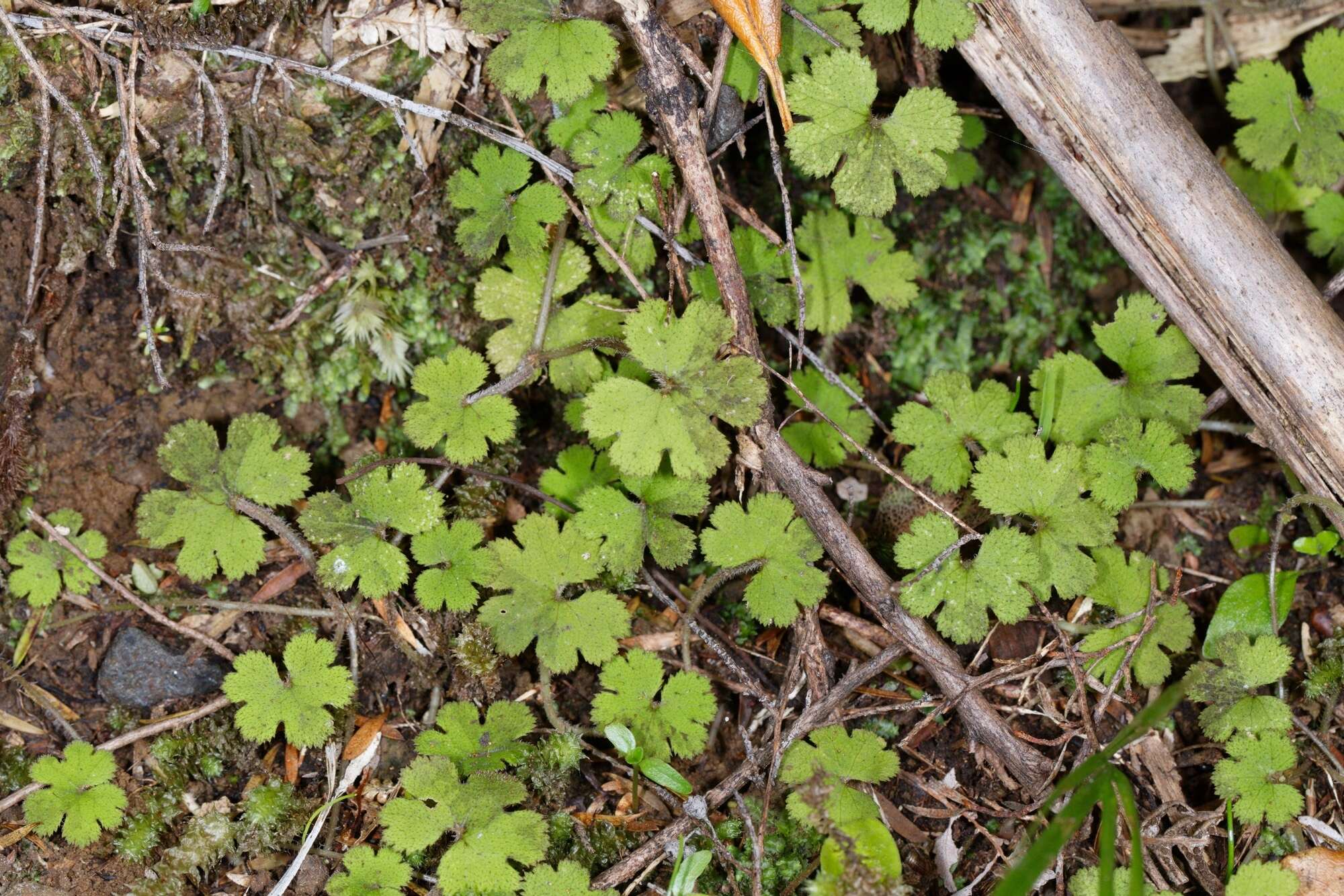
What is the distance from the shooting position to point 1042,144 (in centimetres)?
296

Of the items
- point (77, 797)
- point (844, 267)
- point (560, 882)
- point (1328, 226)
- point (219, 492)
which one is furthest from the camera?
point (1328, 226)

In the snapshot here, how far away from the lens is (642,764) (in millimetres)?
2811

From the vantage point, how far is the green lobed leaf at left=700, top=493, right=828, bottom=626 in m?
2.86

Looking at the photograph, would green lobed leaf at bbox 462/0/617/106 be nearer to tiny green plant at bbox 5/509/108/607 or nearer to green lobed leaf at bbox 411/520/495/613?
green lobed leaf at bbox 411/520/495/613

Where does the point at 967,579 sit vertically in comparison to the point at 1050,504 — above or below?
below

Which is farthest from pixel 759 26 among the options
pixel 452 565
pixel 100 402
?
pixel 100 402

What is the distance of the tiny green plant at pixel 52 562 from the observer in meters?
2.93

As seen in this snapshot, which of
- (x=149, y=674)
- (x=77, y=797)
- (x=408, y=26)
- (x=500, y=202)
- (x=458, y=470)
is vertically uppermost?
(x=408, y=26)

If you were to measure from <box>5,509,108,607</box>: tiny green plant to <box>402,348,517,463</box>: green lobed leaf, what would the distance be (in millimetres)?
1074

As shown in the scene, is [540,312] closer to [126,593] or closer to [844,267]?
[844,267]

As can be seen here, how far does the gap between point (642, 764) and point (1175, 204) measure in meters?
2.30

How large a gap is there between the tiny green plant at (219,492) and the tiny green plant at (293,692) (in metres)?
0.30

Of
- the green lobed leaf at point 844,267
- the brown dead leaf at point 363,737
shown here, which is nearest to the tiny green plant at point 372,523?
the brown dead leaf at point 363,737

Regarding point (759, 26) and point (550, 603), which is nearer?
point (759, 26)
